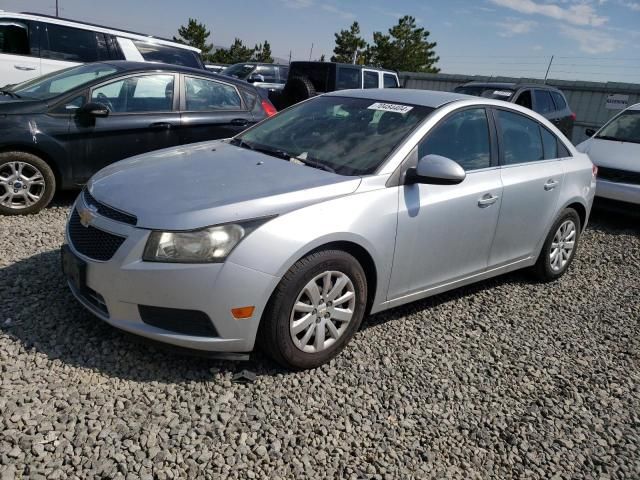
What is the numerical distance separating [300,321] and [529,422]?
1.36 metres

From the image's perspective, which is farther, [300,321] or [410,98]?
[410,98]

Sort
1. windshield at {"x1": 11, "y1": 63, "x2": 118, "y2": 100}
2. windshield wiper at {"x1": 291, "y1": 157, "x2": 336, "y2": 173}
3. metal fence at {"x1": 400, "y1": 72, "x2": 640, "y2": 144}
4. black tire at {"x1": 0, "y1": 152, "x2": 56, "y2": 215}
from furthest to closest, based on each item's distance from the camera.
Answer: metal fence at {"x1": 400, "y1": 72, "x2": 640, "y2": 144}
windshield at {"x1": 11, "y1": 63, "x2": 118, "y2": 100}
black tire at {"x1": 0, "y1": 152, "x2": 56, "y2": 215}
windshield wiper at {"x1": 291, "y1": 157, "x2": 336, "y2": 173}

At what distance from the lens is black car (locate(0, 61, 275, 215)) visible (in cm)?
514

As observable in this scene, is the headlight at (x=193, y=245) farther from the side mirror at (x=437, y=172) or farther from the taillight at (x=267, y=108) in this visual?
the taillight at (x=267, y=108)

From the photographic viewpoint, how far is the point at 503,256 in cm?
426

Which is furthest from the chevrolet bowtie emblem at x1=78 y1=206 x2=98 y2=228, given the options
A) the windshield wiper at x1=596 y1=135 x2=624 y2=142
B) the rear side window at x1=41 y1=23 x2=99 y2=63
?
the windshield wiper at x1=596 y1=135 x2=624 y2=142

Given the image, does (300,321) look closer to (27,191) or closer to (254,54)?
(27,191)

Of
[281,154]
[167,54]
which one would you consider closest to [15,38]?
[167,54]

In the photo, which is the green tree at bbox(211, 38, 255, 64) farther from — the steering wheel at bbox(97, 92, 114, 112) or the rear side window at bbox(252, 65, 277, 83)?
the steering wheel at bbox(97, 92, 114, 112)

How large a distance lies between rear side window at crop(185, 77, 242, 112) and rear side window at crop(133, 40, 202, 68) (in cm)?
257

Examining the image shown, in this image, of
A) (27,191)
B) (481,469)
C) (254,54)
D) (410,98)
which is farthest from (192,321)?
(254,54)

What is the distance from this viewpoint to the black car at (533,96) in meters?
10.2

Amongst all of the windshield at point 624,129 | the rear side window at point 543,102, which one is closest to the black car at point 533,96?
the rear side window at point 543,102

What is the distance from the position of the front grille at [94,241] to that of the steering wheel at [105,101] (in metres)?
2.82
